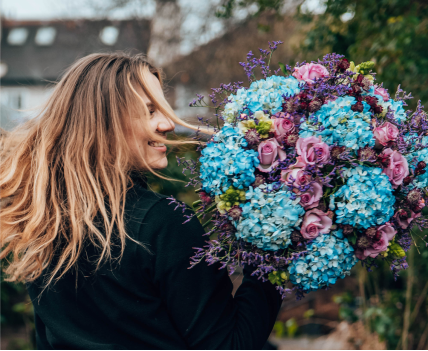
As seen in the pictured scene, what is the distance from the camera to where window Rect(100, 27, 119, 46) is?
497cm

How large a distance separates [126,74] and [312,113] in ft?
2.43

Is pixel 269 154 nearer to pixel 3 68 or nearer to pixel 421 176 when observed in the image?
pixel 421 176

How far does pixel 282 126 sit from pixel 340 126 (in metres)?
A: 0.19

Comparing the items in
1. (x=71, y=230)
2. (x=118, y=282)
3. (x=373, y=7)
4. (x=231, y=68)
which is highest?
(x=231, y=68)

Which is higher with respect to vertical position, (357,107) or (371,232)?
(357,107)

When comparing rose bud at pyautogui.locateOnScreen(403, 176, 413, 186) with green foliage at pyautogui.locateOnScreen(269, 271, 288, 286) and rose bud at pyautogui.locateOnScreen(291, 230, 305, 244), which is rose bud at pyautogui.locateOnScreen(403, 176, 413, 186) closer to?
rose bud at pyautogui.locateOnScreen(291, 230, 305, 244)

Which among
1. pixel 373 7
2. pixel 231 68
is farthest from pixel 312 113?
pixel 231 68

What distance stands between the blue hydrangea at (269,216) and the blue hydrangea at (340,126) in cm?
23

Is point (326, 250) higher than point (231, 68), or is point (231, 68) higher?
point (231, 68)

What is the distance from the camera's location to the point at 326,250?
1202 millimetres

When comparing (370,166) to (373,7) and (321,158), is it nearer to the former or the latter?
(321,158)

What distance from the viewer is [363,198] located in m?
1.19

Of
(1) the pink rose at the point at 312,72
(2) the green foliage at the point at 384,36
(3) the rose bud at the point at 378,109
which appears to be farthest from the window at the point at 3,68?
(3) the rose bud at the point at 378,109

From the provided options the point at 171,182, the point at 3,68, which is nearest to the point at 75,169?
the point at 171,182
